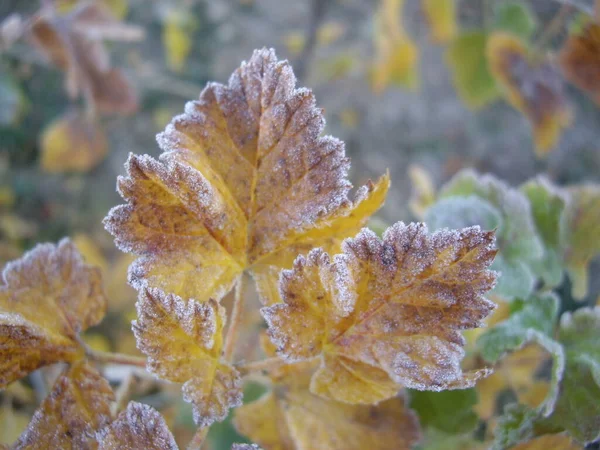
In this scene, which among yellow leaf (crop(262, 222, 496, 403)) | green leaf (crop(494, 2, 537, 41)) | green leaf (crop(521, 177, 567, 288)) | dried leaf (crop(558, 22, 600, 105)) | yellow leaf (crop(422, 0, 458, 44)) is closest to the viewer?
yellow leaf (crop(262, 222, 496, 403))

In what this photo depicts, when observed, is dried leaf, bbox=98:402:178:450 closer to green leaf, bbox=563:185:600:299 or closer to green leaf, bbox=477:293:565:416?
green leaf, bbox=477:293:565:416

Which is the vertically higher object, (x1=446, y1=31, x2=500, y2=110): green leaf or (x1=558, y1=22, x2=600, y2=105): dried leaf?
(x1=446, y1=31, x2=500, y2=110): green leaf

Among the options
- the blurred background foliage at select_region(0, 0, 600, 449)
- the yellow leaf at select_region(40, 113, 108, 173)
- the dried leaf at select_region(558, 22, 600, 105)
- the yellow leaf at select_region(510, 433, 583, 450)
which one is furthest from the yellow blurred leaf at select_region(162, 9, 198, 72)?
the yellow leaf at select_region(510, 433, 583, 450)

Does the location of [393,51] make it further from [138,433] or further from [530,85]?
[138,433]

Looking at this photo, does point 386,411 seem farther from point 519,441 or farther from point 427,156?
point 427,156

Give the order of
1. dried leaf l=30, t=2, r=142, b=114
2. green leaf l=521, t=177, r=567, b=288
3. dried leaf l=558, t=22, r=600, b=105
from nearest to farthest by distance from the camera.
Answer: green leaf l=521, t=177, r=567, b=288 < dried leaf l=558, t=22, r=600, b=105 < dried leaf l=30, t=2, r=142, b=114

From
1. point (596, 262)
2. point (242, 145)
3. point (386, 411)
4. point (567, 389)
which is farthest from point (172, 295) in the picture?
point (596, 262)

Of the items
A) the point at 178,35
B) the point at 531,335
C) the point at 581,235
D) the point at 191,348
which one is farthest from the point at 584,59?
the point at 178,35
